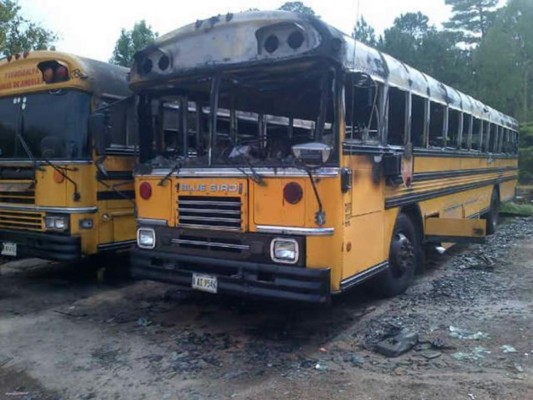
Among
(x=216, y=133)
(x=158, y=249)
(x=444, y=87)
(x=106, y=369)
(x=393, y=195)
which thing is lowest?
(x=106, y=369)

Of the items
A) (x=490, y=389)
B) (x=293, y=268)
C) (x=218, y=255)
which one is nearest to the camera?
(x=490, y=389)

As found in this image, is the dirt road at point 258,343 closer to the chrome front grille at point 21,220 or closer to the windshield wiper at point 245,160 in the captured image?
the chrome front grille at point 21,220

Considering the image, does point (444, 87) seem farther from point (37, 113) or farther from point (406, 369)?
point (37, 113)

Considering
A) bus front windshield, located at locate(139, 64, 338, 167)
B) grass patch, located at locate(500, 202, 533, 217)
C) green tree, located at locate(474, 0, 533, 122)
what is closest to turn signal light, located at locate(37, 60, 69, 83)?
bus front windshield, located at locate(139, 64, 338, 167)

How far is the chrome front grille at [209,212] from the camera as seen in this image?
4.68 meters

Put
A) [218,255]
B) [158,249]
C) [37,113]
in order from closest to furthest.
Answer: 1. [218,255]
2. [158,249]
3. [37,113]

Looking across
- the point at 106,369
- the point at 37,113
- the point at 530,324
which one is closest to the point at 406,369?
the point at 530,324

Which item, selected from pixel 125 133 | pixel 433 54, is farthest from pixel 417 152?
pixel 433 54

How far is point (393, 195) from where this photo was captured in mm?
5598

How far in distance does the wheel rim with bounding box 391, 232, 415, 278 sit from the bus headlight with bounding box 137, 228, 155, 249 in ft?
8.27

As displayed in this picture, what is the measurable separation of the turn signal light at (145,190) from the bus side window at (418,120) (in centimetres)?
297

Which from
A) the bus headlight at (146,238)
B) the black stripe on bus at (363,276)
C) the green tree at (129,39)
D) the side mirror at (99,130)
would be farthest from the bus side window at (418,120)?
the green tree at (129,39)

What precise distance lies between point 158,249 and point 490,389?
3.06 metres

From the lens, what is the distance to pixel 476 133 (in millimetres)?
9305
